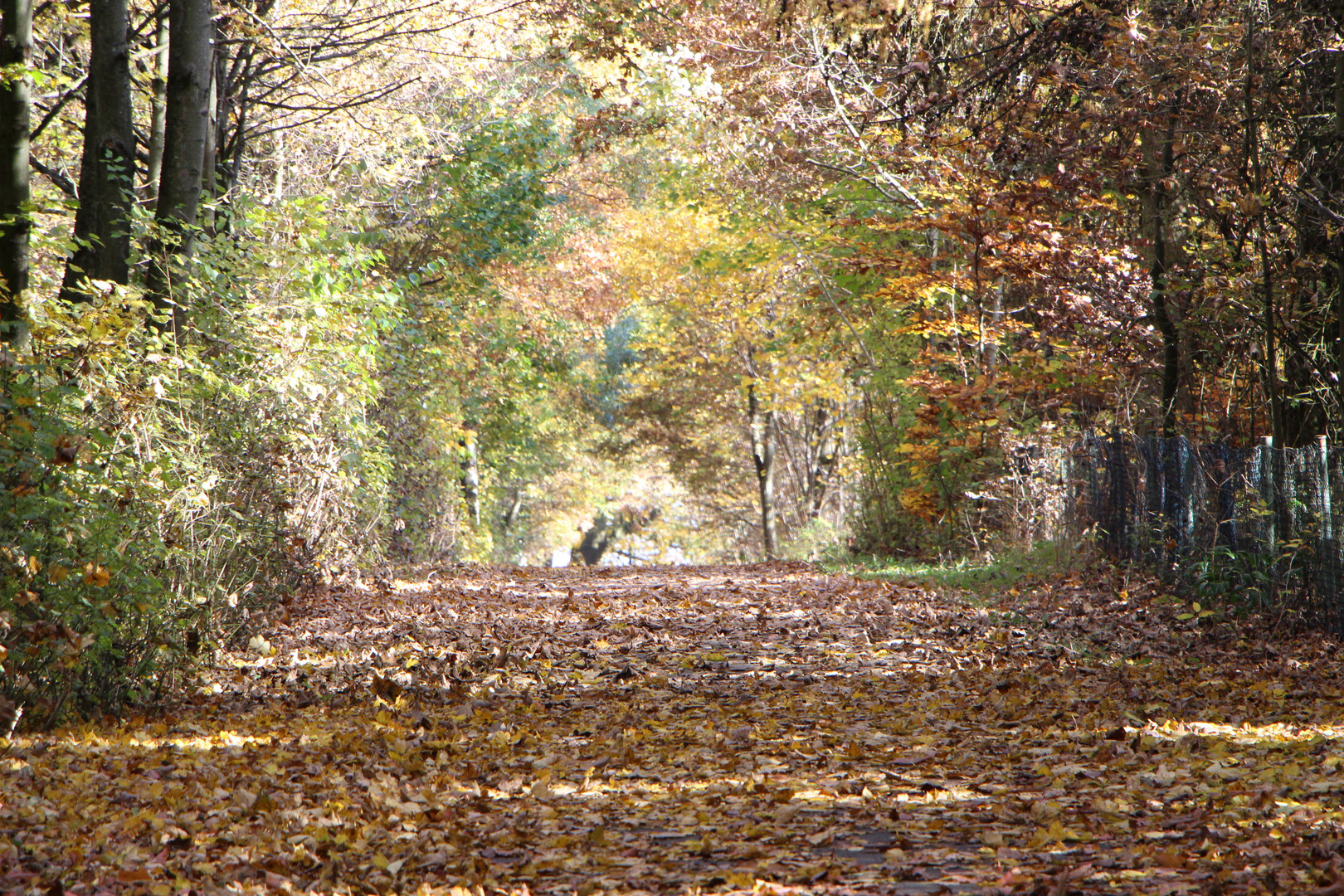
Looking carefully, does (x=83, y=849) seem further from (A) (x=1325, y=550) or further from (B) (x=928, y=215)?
(B) (x=928, y=215)

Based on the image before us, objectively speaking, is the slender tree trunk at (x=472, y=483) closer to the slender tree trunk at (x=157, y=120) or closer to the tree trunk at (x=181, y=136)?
the slender tree trunk at (x=157, y=120)

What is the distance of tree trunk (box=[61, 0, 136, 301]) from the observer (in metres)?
7.87

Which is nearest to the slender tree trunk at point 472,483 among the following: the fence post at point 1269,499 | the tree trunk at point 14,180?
the tree trunk at point 14,180

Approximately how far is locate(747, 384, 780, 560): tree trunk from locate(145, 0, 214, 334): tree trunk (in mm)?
16033

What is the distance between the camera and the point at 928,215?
1379cm

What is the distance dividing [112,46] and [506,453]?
58.1 ft

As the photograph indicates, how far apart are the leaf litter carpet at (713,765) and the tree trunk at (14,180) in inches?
107

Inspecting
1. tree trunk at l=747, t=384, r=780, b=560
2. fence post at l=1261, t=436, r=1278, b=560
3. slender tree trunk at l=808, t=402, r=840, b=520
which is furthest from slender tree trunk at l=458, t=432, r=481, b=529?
fence post at l=1261, t=436, r=1278, b=560

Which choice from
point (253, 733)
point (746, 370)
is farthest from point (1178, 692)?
point (746, 370)

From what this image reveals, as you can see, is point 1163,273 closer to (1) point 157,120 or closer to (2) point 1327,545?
(2) point 1327,545

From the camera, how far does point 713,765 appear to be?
5219 millimetres

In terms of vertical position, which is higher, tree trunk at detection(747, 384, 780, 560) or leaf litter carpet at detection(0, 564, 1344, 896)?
tree trunk at detection(747, 384, 780, 560)

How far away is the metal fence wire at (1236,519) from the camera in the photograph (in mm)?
7539

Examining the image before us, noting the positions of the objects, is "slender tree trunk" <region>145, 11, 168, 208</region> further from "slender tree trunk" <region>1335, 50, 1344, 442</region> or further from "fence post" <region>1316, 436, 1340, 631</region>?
"fence post" <region>1316, 436, 1340, 631</region>
